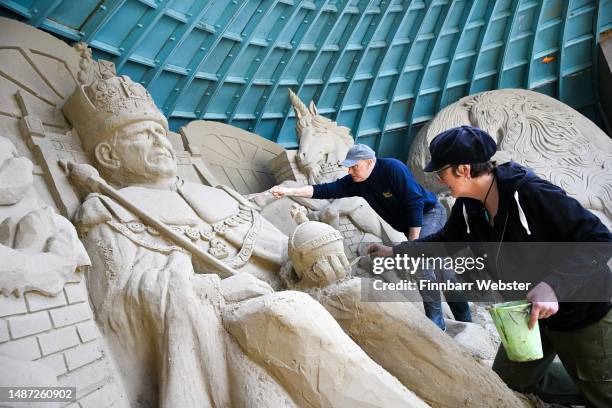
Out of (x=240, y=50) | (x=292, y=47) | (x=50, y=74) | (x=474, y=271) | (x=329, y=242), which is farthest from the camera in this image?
(x=292, y=47)

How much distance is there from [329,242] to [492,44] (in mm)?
5889

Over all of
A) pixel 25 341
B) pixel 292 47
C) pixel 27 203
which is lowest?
pixel 292 47

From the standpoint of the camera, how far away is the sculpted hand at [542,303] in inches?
61.2

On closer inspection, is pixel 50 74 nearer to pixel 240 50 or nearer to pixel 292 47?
pixel 240 50

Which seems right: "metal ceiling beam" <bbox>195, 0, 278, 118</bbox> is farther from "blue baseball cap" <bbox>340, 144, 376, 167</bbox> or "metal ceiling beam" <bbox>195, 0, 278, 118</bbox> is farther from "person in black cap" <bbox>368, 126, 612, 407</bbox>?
"person in black cap" <bbox>368, 126, 612, 407</bbox>

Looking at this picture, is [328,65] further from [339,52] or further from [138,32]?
[138,32]

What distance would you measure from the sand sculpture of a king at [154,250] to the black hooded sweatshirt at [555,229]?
1.32 metres

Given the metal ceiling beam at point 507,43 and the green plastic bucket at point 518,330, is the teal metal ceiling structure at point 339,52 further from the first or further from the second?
the green plastic bucket at point 518,330

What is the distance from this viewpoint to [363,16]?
6016mm

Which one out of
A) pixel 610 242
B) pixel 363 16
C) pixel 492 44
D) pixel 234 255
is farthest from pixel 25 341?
pixel 492 44

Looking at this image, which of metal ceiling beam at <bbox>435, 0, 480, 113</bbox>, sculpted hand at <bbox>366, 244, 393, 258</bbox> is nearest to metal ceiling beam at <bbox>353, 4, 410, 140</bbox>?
metal ceiling beam at <bbox>435, 0, 480, 113</bbox>

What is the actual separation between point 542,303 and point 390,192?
184 centimetres

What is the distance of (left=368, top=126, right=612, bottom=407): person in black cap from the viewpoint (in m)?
1.60

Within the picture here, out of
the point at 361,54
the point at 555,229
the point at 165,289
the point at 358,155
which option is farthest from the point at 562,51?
the point at 165,289
